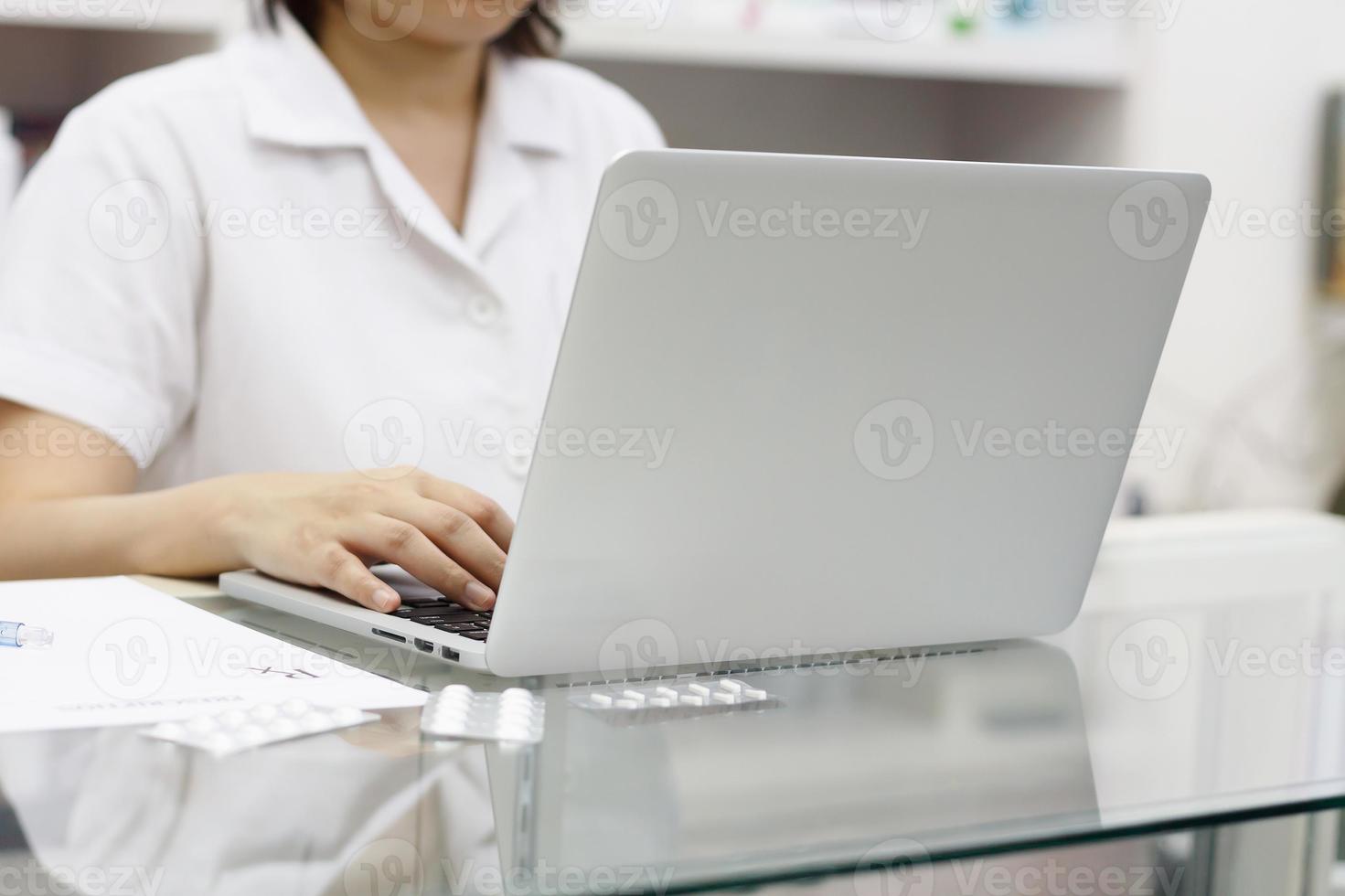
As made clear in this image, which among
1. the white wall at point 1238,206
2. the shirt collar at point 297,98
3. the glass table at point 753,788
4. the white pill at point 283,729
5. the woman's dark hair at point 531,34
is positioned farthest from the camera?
the white wall at point 1238,206

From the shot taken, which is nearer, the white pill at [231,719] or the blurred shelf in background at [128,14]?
the white pill at [231,719]

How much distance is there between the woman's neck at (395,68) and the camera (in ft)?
4.23

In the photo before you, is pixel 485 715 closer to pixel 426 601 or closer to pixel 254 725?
pixel 254 725

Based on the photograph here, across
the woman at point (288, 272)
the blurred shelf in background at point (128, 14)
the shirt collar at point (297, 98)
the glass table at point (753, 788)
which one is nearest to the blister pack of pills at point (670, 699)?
the glass table at point (753, 788)

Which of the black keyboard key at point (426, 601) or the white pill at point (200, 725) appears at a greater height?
the black keyboard key at point (426, 601)

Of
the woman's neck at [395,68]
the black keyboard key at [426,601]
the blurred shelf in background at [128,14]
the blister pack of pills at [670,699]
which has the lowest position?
the blister pack of pills at [670,699]

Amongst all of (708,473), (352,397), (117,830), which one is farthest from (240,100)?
(117,830)

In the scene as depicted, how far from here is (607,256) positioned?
0.54 meters

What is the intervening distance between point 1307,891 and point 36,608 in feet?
1.96

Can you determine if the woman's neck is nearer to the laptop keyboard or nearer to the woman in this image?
the woman

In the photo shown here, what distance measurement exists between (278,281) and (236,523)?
15.4 inches

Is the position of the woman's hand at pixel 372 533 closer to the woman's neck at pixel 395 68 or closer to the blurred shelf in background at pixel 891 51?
the woman's neck at pixel 395 68

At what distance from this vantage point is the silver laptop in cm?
56

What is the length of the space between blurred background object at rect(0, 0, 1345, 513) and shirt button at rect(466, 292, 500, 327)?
68 centimetres
